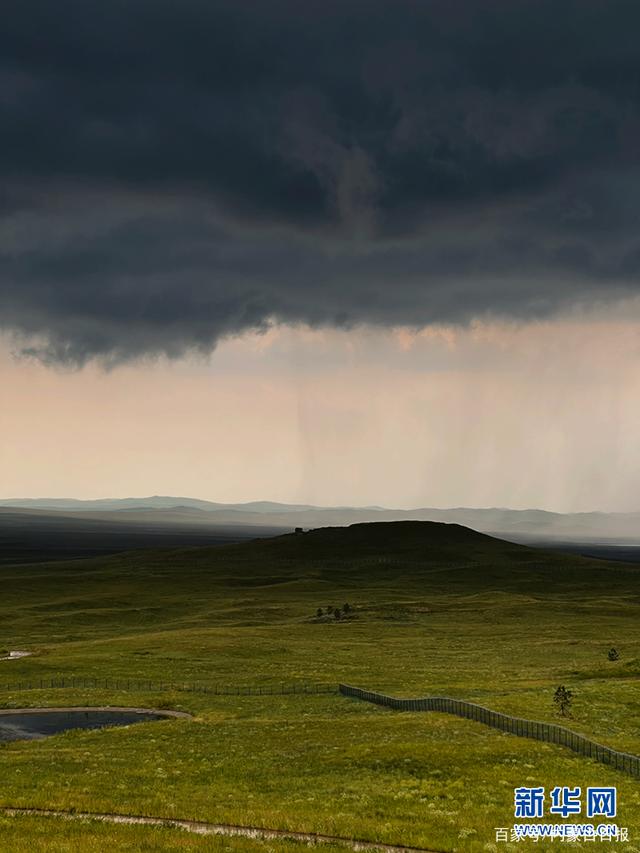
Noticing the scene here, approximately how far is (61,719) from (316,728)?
24.8 metres

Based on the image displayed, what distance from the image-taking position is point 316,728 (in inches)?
2328

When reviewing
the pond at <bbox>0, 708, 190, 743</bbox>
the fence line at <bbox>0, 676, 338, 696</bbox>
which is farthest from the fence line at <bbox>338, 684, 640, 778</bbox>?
the pond at <bbox>0, 708, 190, 743</bbox>

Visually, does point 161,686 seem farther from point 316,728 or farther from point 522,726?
point 522,726

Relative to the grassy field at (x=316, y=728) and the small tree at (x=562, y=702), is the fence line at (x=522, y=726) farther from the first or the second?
the small tree at (x=562, y=702)

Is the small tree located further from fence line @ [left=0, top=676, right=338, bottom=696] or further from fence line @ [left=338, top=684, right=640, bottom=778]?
fence line @ [left=0, top=676, right=338, bottom=696]

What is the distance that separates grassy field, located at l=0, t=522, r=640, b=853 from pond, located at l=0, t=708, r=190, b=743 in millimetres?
2670

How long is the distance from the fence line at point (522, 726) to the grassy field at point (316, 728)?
127 cm

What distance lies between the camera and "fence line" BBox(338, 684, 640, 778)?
46438 millimetres

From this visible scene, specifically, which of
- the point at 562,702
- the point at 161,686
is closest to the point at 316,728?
the point at 562,702

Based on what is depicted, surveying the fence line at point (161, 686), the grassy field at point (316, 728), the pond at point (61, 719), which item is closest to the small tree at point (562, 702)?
the grassy field at point (316, 728)

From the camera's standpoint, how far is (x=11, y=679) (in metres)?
88.4

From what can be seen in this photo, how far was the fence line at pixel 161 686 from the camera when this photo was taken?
80125 mm

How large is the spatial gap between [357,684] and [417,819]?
159 ft

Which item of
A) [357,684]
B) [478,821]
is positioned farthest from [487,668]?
[478,821]
